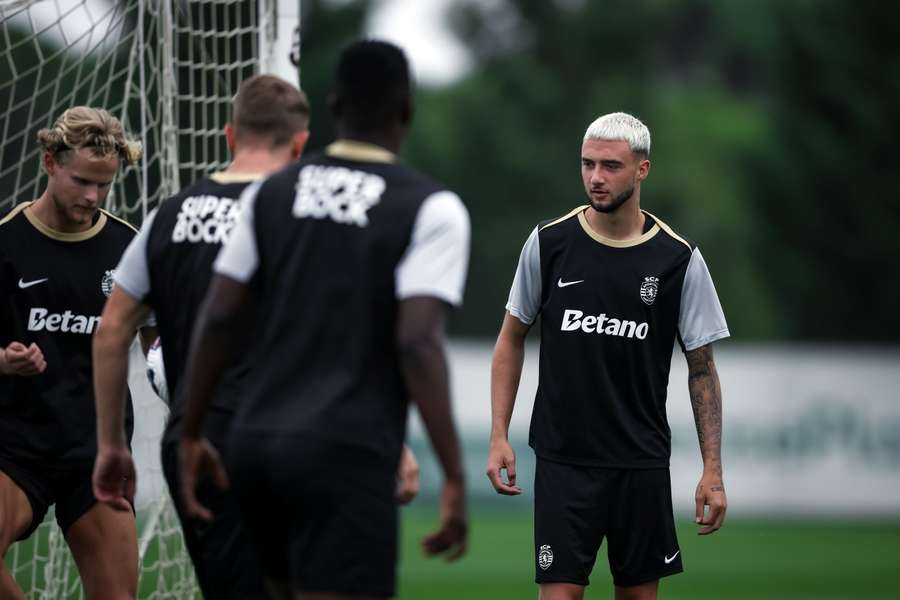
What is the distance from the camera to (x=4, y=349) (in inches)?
212

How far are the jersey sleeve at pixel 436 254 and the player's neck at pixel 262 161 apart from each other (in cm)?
66

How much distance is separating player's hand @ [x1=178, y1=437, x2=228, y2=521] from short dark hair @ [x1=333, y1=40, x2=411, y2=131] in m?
0.97

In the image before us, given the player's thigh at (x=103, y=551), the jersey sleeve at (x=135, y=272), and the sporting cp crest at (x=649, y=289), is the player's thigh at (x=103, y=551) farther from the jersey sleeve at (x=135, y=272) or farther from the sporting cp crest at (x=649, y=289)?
the sporting cp crest at (x=649, y=289)

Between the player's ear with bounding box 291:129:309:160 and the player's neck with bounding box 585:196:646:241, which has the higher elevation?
the player's ear with bounding box 291:129:309:160

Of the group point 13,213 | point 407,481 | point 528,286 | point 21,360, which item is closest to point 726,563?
point 528,286

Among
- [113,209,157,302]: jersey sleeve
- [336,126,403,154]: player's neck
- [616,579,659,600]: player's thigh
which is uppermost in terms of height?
[336,126,403,154]: player's neck

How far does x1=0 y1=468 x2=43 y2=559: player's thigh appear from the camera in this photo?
18.4 feet

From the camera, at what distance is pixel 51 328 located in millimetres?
5617

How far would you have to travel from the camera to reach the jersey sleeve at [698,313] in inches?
239

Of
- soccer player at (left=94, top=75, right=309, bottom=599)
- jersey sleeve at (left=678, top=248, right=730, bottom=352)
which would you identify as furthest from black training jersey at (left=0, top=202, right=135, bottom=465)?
jersey sleeve at (left=678, top=248, right=730, bottom=352)

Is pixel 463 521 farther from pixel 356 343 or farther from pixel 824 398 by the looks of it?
pixel 824 398

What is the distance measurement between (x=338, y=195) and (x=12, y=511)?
2353 mm

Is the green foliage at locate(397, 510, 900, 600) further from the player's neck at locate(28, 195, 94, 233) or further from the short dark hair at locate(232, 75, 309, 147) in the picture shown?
the short dark hair at locate(232, 75, 309, 147)

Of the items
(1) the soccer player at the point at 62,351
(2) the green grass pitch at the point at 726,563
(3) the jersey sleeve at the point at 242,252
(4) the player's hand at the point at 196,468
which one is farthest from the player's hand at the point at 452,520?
(2) the green grass pitch at the point at 726,563
